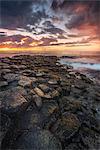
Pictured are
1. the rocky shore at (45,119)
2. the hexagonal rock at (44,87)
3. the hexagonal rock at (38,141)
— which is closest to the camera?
the hexagonal rock at (38,141)

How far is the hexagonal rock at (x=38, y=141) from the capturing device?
5.10 metres

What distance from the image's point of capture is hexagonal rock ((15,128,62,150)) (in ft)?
16.7

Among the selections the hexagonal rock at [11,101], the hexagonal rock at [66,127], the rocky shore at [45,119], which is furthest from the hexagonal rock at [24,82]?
the hexagonal rock at [66,127]

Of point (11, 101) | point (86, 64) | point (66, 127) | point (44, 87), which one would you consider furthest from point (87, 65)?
point (11, 101)

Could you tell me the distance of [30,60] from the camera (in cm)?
1498

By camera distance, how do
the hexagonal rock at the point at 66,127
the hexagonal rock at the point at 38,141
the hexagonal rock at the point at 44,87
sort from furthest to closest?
the hexagonal rock at the point at 44,87
the hexagonal rock at the point at 66,127
the hexagonal rock at the point at 38,141

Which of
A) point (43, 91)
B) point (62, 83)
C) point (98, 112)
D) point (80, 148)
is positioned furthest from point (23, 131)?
point (62, 83)

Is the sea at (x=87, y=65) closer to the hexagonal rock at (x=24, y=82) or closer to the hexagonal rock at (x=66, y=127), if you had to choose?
the hexagonal rock at (x=24, y=82)

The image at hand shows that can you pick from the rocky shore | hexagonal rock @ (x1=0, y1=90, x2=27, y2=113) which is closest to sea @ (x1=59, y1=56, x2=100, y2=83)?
the rocky shore

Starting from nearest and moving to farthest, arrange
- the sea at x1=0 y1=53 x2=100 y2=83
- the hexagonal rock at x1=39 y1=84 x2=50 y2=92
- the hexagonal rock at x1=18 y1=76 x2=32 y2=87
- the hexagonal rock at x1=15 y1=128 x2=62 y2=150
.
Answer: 1. the hexagonal rock at x1=15 y1=128 x2=62 y2=150
2. the hexagonal rock at x1=18 y1=76 x2=32 y2=87
3. the hexagonal rock at x1=39 y1=84 x2=50 y2=92
4. the sea at x1=0 y1=53 x2=100 y2=83

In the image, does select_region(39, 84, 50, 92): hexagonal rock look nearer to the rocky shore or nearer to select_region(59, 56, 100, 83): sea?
the rocky shore

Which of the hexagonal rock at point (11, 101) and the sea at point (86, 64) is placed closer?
the hexagonal rock at point (11, 101)

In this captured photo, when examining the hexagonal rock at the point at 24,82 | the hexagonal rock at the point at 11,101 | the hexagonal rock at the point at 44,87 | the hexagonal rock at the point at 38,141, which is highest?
the hexagonal rock at the point at 24,82

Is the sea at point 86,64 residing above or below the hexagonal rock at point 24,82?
below
